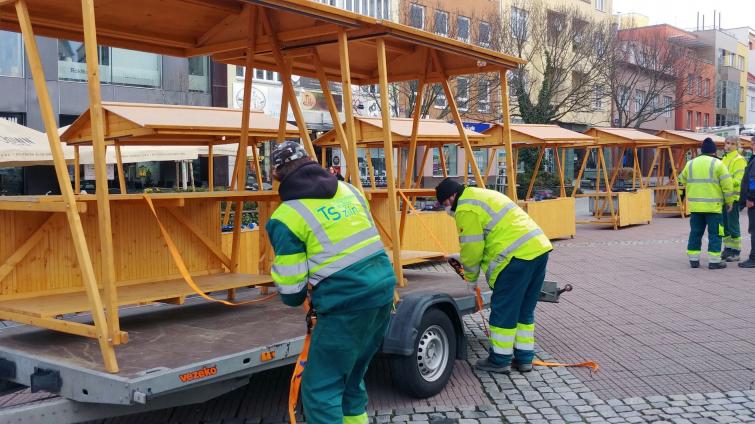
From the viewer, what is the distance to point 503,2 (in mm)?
31578

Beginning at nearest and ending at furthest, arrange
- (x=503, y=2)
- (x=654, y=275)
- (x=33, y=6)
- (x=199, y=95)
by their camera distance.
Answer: (x=33, y=6) < (x=654, y=275) < (x=199, y=95) < (x=503, y=2)

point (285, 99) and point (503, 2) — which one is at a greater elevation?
point (503, 2)

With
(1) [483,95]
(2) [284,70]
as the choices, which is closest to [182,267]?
(2) [284,70]

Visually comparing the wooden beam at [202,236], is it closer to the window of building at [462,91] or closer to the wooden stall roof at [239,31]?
the wooden stall roof at [239,31]

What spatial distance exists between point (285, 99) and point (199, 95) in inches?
772

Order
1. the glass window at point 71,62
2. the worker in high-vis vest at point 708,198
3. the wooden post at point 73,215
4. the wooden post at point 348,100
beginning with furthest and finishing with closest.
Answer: the glass window at point 71,62
the worker in high-vis vest at point 708,198
the wooden post at point 348,100
the wooden post at point 73,215

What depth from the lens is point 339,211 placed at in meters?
4.18

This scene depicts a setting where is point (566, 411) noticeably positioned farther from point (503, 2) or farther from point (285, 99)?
point (503, 2)

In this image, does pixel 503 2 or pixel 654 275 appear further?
pixel 503 2

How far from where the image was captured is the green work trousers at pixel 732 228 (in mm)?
12688

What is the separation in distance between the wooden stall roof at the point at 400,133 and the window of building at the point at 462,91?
39.0 feet

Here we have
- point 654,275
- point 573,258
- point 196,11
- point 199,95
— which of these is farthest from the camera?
point 199,95

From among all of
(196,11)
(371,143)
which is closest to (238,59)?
(196,11)

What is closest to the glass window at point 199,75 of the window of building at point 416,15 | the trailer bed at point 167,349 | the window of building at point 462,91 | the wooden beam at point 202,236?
the window of building at point 416,15
